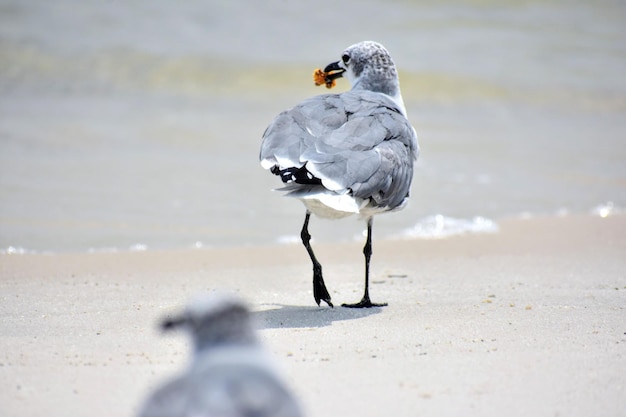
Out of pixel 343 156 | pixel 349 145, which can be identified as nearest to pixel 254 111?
pixel 349 145

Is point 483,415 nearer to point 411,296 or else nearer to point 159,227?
point 411,296

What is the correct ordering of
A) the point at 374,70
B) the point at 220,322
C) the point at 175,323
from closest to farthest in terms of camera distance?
the point at 220,322
the point at 175,323
the point at 374,70

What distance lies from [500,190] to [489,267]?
117 inches

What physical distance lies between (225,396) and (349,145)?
325 cm

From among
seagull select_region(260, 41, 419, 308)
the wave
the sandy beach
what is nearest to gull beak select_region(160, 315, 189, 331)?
the sandy beach

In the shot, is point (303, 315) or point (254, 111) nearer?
point (303, 315)

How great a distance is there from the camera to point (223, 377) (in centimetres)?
242

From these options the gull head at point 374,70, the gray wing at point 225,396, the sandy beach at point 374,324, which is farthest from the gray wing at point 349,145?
the gray wing at point 225,396

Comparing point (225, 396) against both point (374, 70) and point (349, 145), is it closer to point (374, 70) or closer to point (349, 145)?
point (349, 145)

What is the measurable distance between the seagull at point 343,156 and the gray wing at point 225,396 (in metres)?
2.71

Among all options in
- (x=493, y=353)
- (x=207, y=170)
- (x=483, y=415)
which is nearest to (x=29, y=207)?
(x=207, y=170)

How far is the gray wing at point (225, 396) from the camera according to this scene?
92.4 inches

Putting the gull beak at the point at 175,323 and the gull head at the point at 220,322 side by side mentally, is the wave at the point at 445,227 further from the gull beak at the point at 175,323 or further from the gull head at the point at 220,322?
the gull head at the point at 220,322

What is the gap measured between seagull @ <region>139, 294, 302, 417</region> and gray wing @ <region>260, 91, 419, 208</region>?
264cm
